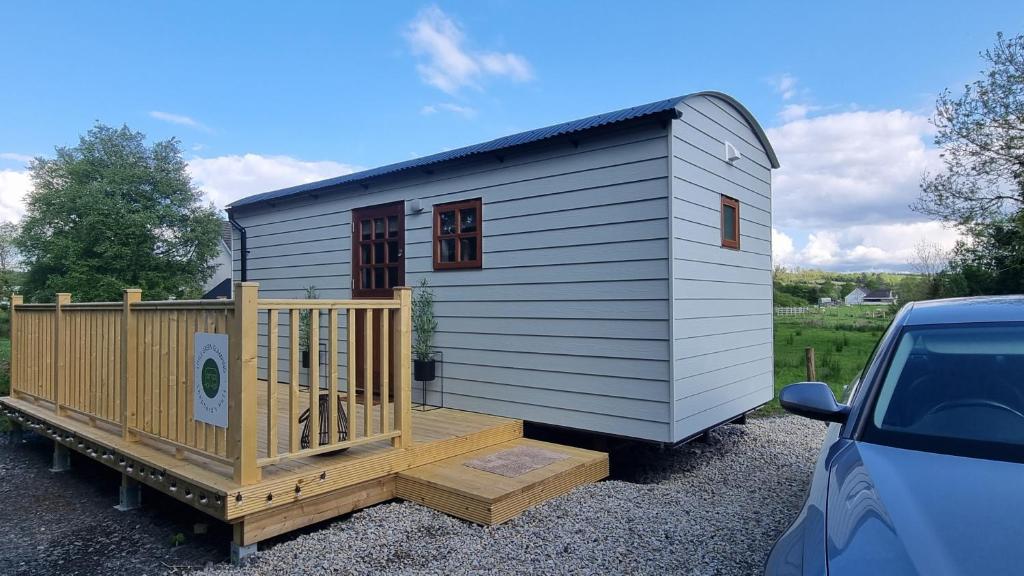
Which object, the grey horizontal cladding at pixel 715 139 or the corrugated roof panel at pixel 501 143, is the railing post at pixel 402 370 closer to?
the corrugated roof panel at pixel 501 143

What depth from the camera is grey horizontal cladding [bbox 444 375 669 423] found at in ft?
14.1

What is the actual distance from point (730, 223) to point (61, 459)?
7.24 m

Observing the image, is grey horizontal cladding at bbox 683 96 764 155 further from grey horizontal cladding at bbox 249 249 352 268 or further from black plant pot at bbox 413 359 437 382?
grey horizontal cladding at bbox 249 249 352 268

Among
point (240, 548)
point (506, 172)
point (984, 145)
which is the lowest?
point (240, 548)

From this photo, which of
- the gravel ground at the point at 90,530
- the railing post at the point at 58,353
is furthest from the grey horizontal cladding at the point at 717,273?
the railing post at the point at 58,353

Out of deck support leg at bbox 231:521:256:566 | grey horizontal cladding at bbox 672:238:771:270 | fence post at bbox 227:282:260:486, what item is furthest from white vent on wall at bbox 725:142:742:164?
deck support leg at bbox 231:521:256:566

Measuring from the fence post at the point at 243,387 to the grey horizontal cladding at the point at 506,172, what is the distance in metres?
2.89

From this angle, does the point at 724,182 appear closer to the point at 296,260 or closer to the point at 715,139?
the point at 715,139

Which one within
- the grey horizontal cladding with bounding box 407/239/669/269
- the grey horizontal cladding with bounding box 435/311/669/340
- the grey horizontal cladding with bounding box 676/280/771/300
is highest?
the grey horizontal cladding with bounding box 407/239/669/269

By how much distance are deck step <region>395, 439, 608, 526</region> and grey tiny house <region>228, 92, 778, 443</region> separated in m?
0.57

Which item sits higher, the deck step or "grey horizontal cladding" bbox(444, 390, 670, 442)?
"grey horizontal cladding" bbox(444, 390, 670, 442)

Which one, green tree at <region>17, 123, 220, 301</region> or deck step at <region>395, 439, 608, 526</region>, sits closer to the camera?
deck step at <region>395, 439, 608, 526</region>

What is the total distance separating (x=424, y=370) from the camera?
18.3 feet

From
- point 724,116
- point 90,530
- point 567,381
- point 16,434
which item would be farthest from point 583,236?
point 16,434
